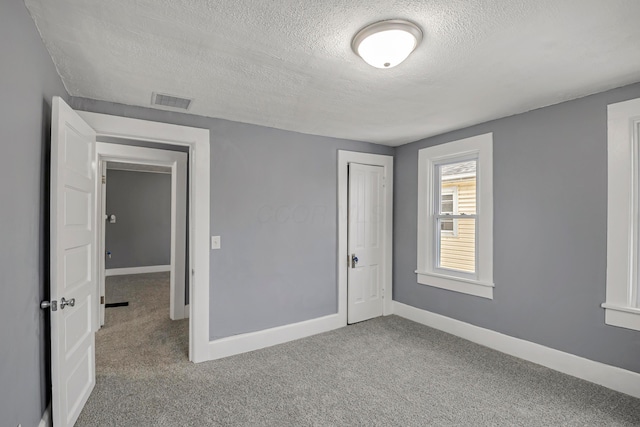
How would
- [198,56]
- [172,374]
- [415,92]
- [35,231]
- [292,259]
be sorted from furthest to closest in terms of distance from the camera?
[292,259] → [172,374] → [415,92] → [198,56] → [35,231]

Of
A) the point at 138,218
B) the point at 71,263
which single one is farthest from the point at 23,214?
the point at 138,218

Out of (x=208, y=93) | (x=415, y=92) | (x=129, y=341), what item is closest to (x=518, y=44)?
(x=415, y=92)

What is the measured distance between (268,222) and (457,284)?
2201 mm

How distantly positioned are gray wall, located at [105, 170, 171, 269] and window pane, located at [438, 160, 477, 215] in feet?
21.2

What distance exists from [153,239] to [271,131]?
5628 millimetres

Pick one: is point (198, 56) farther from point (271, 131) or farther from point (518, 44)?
point (518, 44)

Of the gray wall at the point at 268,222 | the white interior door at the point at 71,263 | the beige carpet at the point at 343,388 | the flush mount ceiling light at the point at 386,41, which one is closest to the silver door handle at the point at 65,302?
the white interior door at the point at 71,263

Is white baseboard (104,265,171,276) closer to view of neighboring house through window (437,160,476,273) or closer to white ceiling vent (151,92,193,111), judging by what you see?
white ceiling vent (151,92,193,111)

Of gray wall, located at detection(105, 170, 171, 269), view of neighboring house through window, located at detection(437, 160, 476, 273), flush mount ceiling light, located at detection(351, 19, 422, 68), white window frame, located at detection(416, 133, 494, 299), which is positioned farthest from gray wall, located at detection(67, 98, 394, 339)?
gray wall, located at detection(105, 170, 171, 269)

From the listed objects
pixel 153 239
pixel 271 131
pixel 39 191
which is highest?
pixel 271 131

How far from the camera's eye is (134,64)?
2.09 metres

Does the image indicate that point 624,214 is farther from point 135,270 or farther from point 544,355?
point 135,270

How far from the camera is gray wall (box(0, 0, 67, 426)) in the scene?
138cm

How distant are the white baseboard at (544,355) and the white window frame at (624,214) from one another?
1.29ft
